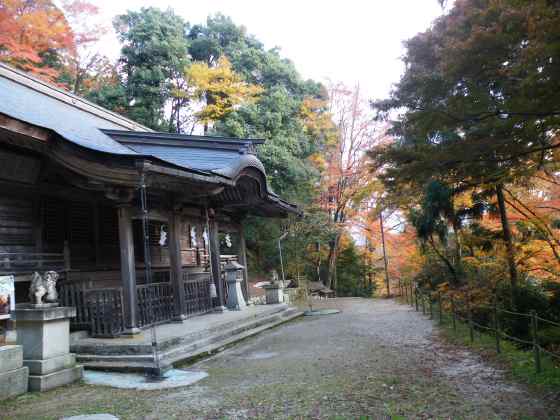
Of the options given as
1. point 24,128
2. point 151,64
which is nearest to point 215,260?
point 24,128

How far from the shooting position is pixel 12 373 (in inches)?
211

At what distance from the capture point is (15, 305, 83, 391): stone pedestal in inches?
224

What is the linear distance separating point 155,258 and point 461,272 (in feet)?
34.5

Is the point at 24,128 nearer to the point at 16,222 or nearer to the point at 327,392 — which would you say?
the point at 16,222

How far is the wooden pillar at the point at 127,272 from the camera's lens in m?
8.10

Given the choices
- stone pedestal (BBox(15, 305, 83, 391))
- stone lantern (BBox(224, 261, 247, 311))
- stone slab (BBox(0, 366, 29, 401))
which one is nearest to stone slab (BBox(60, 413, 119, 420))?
stone slab (BBox(0, 366, 29, 401))

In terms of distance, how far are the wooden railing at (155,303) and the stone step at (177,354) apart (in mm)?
985

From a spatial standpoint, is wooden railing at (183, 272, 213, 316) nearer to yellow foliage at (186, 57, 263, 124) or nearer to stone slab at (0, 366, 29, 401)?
stone slab at (0, 366, 29, 401)

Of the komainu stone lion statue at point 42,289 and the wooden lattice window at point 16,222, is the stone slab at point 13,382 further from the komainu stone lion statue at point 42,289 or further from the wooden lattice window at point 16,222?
the wooden lattice window at point 16,222

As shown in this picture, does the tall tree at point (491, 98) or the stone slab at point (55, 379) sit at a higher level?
the tall tree at point (491, 98)

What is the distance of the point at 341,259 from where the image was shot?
94.3 feet

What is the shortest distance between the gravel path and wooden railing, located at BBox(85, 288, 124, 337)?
1.84 m

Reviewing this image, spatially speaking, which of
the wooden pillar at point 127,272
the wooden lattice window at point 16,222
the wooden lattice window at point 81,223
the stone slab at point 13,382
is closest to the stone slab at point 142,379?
the stone slab at point 13,382

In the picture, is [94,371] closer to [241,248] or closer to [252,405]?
[252,405]
